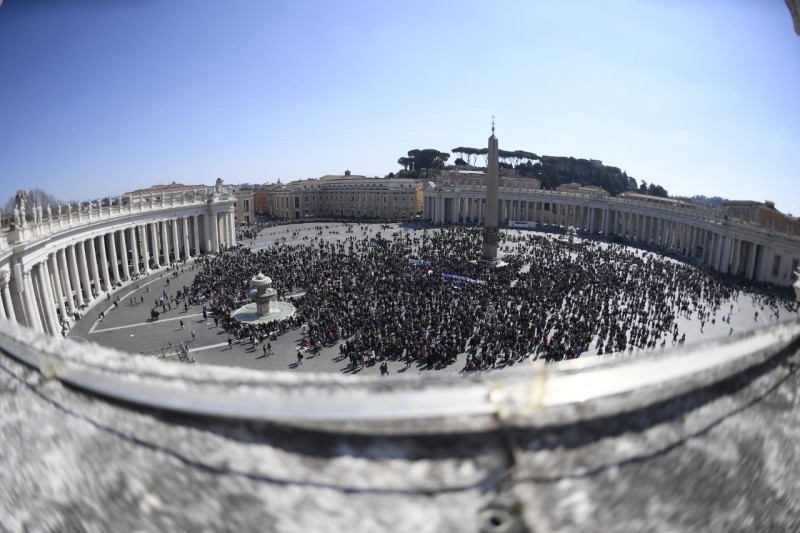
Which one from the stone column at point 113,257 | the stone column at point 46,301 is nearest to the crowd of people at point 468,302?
the stone column at point 113,257

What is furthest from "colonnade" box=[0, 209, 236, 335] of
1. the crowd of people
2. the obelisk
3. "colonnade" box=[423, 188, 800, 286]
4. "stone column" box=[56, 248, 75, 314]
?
"colonnade" box=[423, 188, 800, 286]

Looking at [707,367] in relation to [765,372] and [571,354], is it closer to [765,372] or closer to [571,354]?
[765,372]

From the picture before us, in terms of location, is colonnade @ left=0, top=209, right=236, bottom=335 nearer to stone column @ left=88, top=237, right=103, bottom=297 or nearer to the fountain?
stone column @ left=88, top=237, right=103, bottom=297

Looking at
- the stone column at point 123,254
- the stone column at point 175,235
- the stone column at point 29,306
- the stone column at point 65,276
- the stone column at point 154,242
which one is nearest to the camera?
the stone column at point 29,306

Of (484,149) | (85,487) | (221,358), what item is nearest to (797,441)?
(85,487)

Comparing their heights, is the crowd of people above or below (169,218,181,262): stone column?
below

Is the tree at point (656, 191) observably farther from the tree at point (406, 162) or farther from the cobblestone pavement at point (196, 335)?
the cobblestone pavement at point (196, 335)
